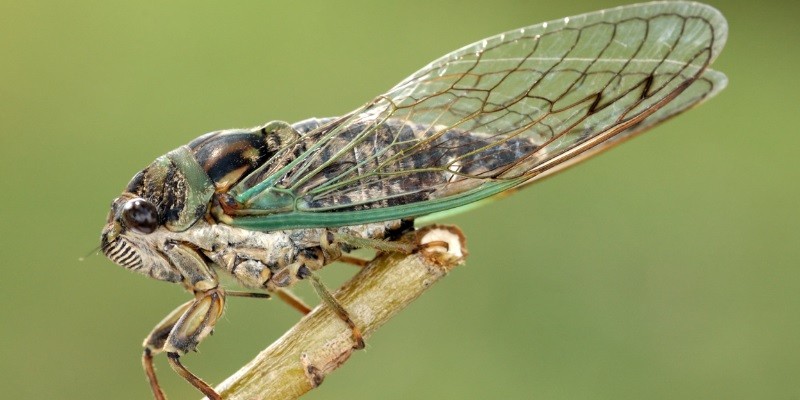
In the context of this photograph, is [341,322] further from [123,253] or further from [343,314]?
[123,253]

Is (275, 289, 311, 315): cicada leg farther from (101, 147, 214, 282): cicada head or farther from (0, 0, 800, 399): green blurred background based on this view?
(0, 0, 800, 399): green blurred background

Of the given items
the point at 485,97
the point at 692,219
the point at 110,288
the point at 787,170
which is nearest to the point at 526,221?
the point at 692,219

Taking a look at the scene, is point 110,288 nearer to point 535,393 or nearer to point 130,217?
point 535,393

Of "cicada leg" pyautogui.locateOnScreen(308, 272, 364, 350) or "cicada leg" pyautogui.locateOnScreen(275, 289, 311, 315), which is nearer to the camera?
"cicada leg" pyautogui.locateOnScreen(308, 272, 364, 350)

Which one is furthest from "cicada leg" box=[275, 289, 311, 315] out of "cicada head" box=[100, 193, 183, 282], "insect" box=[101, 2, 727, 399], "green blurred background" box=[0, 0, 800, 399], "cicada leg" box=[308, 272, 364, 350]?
"green blurred background" box=[0, 0, 800, 399]

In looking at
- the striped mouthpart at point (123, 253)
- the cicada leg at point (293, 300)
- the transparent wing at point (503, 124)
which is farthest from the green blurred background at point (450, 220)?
the transparent wing at point (503, 124)
